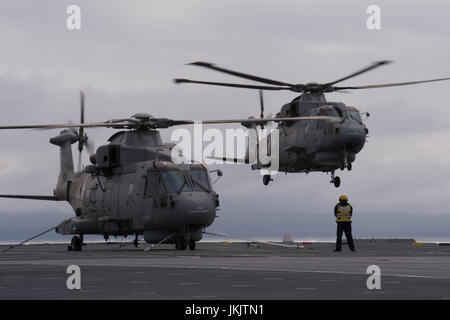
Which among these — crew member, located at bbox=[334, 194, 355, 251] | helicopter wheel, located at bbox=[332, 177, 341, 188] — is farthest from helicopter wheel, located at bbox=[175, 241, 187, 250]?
helicopter wheel, located at bbox=[332, 177, 341, 188]

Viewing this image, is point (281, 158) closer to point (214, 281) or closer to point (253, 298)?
point (214, 281)

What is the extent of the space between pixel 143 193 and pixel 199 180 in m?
2.58

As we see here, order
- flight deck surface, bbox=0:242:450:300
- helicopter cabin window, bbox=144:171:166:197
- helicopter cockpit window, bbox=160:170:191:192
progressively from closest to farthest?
flight deck surface, bbox=0:242:450:300 → helicopter cockpit window, bbox=160:170:191:192 → helicopter cabin window, bbox=144:171:166:197

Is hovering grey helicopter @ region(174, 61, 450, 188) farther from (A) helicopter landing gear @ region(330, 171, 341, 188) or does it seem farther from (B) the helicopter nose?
(B) the helicopter nose

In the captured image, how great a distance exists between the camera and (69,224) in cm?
4491

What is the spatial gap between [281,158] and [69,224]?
44.7 feet

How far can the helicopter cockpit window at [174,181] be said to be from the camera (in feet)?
131

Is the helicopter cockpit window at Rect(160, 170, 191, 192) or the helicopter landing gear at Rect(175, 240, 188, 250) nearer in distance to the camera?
the helicopter cockpit window at Rect(160, 170, 191, 192)

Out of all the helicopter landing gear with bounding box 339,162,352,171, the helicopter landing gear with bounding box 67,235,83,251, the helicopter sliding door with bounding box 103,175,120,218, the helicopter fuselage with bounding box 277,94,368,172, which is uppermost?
the helicopter fuselage with bounding box 277,94,368,172

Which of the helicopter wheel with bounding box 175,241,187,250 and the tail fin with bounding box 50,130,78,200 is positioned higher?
the tail fin with bounding box 50,130,78,200

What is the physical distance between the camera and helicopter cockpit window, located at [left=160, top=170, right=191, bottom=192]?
4006cm
